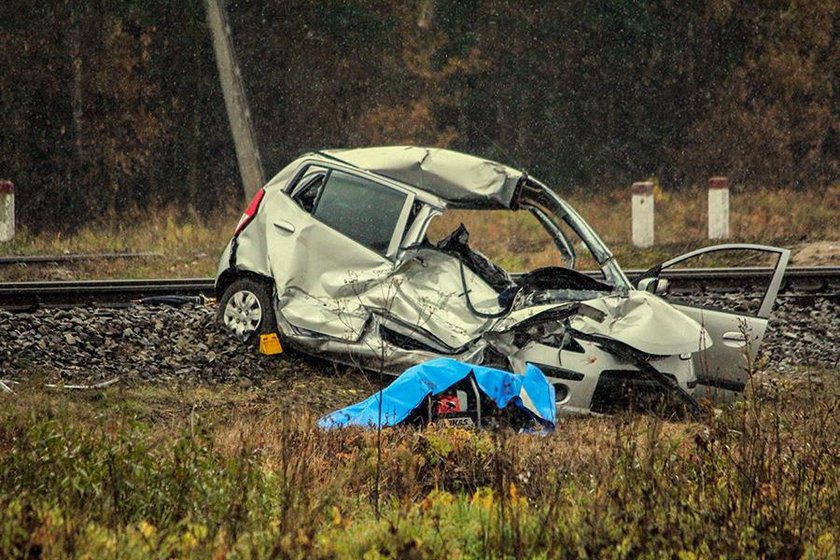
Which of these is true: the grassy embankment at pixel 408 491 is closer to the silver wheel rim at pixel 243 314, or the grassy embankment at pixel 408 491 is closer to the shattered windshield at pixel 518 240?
the silver wheel rim at pixel 243 314

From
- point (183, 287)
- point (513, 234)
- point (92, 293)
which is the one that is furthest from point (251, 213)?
point (513, 234)

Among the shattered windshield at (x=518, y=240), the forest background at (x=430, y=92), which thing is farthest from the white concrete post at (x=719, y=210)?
the forest background at (x=430, y=92)

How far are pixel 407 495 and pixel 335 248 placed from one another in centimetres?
453

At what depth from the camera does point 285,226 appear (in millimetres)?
10703

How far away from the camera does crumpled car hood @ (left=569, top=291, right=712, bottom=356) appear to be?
357 inches

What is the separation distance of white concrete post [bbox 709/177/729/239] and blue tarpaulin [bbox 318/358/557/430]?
1088cm

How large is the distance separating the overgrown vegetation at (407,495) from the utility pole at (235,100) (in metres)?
13.5

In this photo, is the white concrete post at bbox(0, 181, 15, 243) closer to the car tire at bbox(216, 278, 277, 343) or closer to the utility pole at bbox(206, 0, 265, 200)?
the utility pole at bbox(206, 0, 265, 200)

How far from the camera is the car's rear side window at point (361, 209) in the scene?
1052 centimetres

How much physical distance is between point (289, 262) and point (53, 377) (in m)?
1.92

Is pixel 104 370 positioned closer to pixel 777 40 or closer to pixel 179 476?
pixel 179 476

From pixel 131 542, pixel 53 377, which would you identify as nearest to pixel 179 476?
pixel 131 542

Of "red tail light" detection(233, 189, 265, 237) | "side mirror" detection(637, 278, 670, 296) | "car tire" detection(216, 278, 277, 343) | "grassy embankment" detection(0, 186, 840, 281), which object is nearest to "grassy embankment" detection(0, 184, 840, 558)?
"side mirror" detection(637, 278, 670, 296)

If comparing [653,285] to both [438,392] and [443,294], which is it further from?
[438,392]
